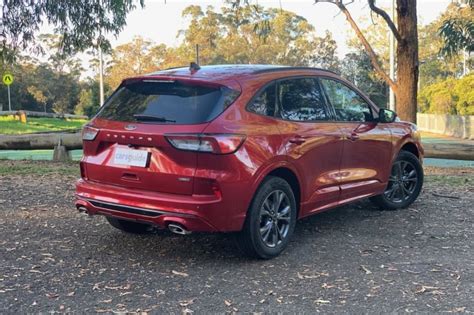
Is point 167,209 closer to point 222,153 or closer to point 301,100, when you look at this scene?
point 222,153

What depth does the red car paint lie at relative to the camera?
4488 mm

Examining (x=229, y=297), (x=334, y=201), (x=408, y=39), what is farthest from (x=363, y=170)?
(x=408, y=39)

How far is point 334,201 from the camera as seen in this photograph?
5797 millimetres

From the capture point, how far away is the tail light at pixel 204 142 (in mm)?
4441

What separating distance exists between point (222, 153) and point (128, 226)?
69.0 inches

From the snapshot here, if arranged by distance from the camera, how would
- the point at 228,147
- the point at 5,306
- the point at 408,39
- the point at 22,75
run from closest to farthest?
the point at 5,306 < the point at 228,147 < the point at 408,39 < the point at 22,75

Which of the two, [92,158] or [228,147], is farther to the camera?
[92,158]

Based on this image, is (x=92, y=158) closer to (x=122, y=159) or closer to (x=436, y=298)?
(x=122, y=159)

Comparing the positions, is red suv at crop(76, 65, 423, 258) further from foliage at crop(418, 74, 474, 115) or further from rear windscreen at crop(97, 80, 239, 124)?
foliage at crop(418, 74, 474, 115)

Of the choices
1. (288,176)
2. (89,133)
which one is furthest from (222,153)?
(89,133)

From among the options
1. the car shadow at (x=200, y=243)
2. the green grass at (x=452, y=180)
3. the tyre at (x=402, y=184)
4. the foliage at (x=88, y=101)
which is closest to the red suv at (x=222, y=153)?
the car shadow at (x=200, y=243)

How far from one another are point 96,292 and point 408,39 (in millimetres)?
9311

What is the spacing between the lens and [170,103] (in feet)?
15.7

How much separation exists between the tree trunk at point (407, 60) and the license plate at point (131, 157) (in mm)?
8463
